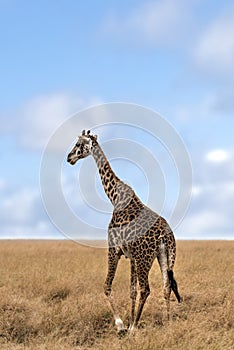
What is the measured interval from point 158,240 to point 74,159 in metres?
1.98

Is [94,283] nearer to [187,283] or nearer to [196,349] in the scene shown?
[187,283]

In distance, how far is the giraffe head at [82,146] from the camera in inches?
352

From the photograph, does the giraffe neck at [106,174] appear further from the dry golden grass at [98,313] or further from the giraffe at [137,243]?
the dry golden grass at [98,313]

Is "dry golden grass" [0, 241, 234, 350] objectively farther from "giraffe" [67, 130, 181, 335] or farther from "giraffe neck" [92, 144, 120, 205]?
"giraffe neck" [92, 144, 120, 205]

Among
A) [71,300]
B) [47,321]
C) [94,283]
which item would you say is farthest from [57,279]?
[47,321]

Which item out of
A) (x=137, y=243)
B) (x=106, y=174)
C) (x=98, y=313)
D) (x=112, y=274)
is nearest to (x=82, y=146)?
(x=106, y=174)

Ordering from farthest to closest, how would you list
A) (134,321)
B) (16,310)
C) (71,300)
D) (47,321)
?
(71,300) → (16,310) → (47,321) → (134,321)

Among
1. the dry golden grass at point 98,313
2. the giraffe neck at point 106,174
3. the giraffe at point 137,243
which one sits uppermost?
the giraffe neck at point 106,174

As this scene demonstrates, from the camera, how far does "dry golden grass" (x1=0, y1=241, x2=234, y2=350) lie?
7387 mm

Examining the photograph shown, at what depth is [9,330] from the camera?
8.41m

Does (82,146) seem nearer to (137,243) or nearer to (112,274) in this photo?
(137,243)

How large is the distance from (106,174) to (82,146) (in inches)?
24.2

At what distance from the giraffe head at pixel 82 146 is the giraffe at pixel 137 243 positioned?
0.78 metres

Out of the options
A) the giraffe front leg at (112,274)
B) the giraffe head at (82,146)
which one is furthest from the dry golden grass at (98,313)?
the giraffe head at (82,146)
